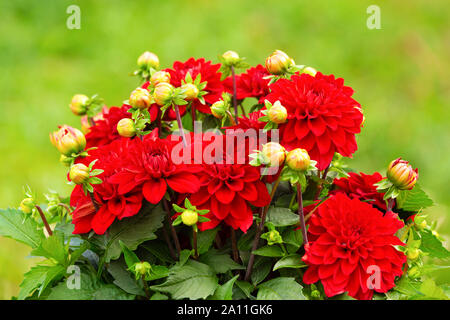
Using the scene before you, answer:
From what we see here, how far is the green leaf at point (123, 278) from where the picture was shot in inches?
34.2

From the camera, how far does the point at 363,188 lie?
0.95m

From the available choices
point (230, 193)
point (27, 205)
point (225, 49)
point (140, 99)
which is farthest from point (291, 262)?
point (225, 49)

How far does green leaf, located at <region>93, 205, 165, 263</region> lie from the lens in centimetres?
84

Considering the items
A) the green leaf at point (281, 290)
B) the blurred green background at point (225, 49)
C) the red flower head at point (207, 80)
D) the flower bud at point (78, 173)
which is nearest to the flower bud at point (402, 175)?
the green leaf at point (281, 290)

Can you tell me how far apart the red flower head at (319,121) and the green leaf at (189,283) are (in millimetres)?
236

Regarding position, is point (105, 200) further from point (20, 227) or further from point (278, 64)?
point (278, 64)

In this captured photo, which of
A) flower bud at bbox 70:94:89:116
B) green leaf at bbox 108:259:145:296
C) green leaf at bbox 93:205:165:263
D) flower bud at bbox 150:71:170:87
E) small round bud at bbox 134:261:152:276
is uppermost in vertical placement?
flower bud at bbox 150:71:170:87

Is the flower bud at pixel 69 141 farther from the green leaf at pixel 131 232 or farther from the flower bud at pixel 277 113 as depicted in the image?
the flower bud at pixel 277 113

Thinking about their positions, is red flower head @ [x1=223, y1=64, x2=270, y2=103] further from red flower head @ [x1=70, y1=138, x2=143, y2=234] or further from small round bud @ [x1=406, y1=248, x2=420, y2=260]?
small round bud @ [x1=406, y1=248, x2=420, y2=260]

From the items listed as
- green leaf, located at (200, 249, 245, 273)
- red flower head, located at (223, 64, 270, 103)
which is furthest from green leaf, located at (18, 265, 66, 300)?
red flower head, located at (223, 64, 270, 103)

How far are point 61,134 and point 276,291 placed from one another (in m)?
0.43

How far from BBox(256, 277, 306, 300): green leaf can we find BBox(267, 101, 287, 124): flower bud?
25cm

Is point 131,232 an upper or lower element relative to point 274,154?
lower

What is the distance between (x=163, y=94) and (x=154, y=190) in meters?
0.17
